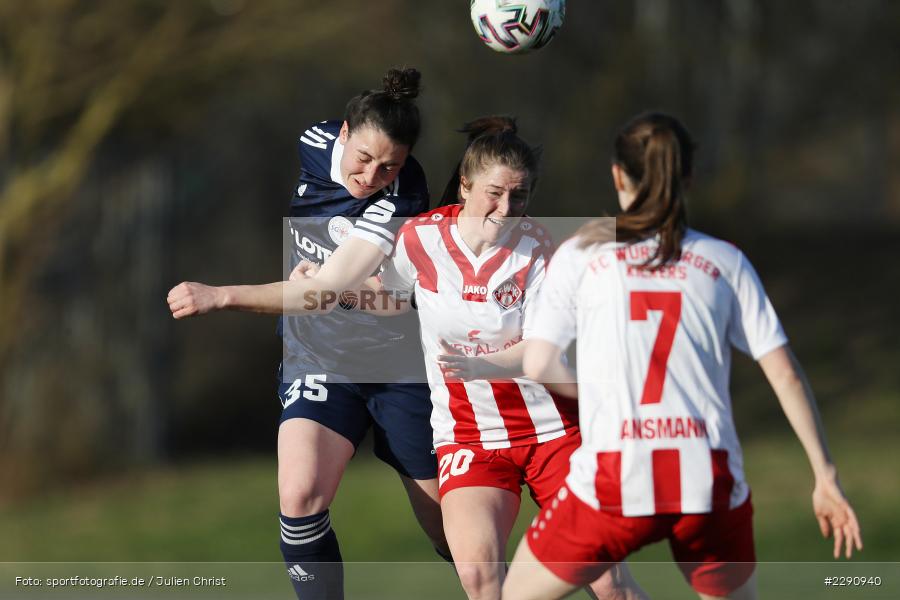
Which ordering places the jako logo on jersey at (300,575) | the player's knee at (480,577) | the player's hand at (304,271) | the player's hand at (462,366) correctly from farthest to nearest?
the jako logo on jersey at (300,575) < the player's hand at (304,271) < the player's knee at (480,577) < the player's hand at (462,366)

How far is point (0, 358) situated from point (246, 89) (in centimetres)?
416

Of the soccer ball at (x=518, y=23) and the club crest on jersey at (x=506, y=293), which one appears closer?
the club crest on jersey at (x=506, y=293)

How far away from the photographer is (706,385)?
11.9 ft

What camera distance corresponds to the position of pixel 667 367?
3.62m

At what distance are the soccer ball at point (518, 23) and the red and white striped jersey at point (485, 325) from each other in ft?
2.85

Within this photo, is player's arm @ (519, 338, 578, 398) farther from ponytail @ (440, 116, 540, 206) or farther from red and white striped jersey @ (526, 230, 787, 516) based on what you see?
ponytail @ (440, 116, 540, 206)

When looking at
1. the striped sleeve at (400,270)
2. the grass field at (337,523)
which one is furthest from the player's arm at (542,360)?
the grass field at (337,523)

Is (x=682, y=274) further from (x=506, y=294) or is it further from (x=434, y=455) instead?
(x=434, y=455)

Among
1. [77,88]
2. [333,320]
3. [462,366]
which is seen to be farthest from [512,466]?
[77,88]

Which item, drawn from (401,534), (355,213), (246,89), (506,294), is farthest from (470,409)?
(246,89)

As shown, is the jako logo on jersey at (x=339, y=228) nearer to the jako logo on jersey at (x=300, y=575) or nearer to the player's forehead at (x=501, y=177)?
the player's forehead at (x=501, y=177)

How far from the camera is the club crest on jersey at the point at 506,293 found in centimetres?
467

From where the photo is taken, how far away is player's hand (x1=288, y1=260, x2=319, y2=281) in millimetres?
4762

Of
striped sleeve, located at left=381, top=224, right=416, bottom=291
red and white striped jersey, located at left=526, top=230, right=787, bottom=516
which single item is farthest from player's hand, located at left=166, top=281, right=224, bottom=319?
red and white striped jersey, located at left=526, top=230, right=787, bottom=516
